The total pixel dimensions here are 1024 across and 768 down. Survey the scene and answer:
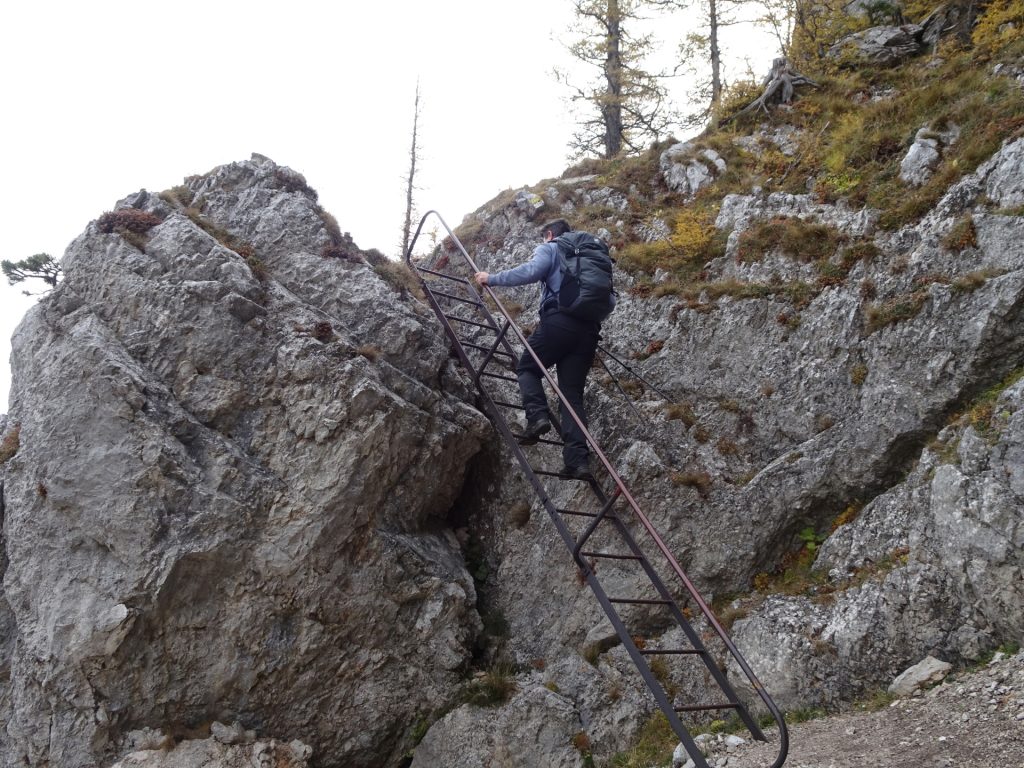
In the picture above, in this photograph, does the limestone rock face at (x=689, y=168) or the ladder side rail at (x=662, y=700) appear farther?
the limestone rock face at (x=689, y=168)

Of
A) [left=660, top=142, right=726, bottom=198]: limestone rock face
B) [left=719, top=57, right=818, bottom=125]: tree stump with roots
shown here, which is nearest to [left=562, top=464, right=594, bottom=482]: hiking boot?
[left=660, top=142, right=726, bottom=198]: limestone rock face

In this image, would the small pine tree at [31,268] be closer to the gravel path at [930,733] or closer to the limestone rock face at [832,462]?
the limestone rock face at [832,462]

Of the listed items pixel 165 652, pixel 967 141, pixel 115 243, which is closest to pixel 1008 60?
pixel 967 141

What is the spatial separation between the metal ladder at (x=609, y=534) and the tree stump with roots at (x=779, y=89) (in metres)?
8.39

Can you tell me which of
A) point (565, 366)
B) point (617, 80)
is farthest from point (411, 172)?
point (565, 366)

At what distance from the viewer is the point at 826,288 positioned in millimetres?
10148

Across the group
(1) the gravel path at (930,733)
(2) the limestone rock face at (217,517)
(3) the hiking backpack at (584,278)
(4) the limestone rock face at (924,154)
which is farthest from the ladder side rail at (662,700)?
(4) the limestone rock face at (924,154)

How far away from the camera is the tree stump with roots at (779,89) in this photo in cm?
1645

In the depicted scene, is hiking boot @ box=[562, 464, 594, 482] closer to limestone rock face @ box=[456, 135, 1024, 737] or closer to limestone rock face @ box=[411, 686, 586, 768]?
limestone rock face @ box=[456, 135, 1024, 737]

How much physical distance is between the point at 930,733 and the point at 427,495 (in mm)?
6124

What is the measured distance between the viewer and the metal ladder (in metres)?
5.96

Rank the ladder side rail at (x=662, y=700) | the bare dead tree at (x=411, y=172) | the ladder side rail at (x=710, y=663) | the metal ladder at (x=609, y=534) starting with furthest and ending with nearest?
the bare dead tree at (x=411, y=172) < the ladder side rail at (x=710, y=663) < the metal ladder at (x=609, y=534) < the ladder side rail at (x=662, y=700)

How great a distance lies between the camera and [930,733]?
222 inches

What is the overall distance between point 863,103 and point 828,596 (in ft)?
39.4
